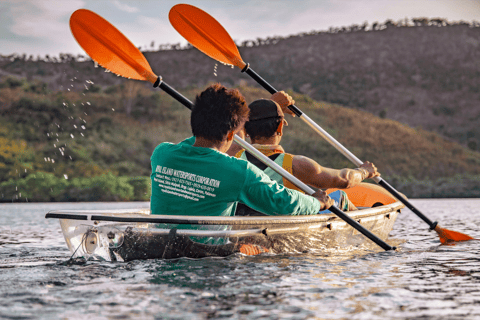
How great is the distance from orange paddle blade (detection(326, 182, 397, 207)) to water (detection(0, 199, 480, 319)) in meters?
1.91

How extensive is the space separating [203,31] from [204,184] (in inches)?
125

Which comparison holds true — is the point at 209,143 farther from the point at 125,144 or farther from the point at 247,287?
the point at 125,144

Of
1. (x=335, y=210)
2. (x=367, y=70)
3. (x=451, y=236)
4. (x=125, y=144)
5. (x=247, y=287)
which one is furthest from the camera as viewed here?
(x=367, y=70)

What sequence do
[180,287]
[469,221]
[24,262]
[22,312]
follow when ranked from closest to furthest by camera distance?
1. [22,312]
2. [180,287]
3. [24,262]
4. [469,221]

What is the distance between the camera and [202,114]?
12.6ft

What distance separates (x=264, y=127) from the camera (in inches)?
188

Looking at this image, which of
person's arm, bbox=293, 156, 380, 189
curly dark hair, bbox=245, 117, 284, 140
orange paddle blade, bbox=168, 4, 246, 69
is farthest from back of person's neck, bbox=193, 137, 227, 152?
orange paddle blade, bbox=168, 4, 246, 69

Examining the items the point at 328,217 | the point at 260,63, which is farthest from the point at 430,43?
the point at 328,217

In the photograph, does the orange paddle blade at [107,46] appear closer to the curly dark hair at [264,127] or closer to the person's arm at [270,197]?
the curly dark hair at [264,127]

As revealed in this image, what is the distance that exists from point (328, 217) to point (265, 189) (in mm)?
1296

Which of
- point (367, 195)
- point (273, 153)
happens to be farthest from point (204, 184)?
point (367, 195)

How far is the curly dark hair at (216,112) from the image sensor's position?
3812 millimetres

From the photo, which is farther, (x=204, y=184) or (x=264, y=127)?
(x=264, y=127)

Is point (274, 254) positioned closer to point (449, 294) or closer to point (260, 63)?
point (449, 294)
